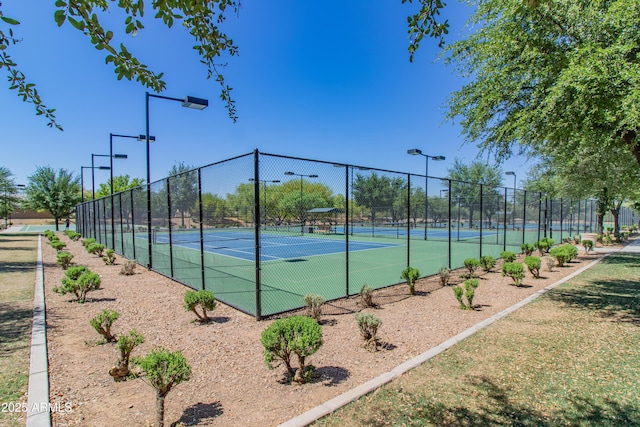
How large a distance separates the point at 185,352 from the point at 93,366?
1.03 m

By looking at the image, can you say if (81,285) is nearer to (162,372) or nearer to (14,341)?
(14,341)

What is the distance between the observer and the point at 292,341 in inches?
138

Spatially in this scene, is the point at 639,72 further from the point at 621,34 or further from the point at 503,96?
the point at 503,96

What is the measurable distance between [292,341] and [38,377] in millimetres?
2798

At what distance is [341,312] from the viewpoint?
20.7 ft

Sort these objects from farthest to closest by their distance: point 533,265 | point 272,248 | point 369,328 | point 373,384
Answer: point 272,248 → point 533,265 → point 369,328 → point 373,384

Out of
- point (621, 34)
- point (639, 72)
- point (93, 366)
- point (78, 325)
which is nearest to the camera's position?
point (93, 366)

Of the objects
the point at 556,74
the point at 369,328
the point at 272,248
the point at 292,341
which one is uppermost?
the point at 556,74

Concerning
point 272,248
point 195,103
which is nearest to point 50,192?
point 272,248

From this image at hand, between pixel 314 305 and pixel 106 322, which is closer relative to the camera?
pixel 106 322

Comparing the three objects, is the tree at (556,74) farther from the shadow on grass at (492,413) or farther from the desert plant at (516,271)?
the shadow on grass at (492,413)

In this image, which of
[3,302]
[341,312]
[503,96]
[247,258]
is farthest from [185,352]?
[247,258]

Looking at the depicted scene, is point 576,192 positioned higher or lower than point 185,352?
higher

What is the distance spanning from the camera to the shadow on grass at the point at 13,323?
4.81 metres
